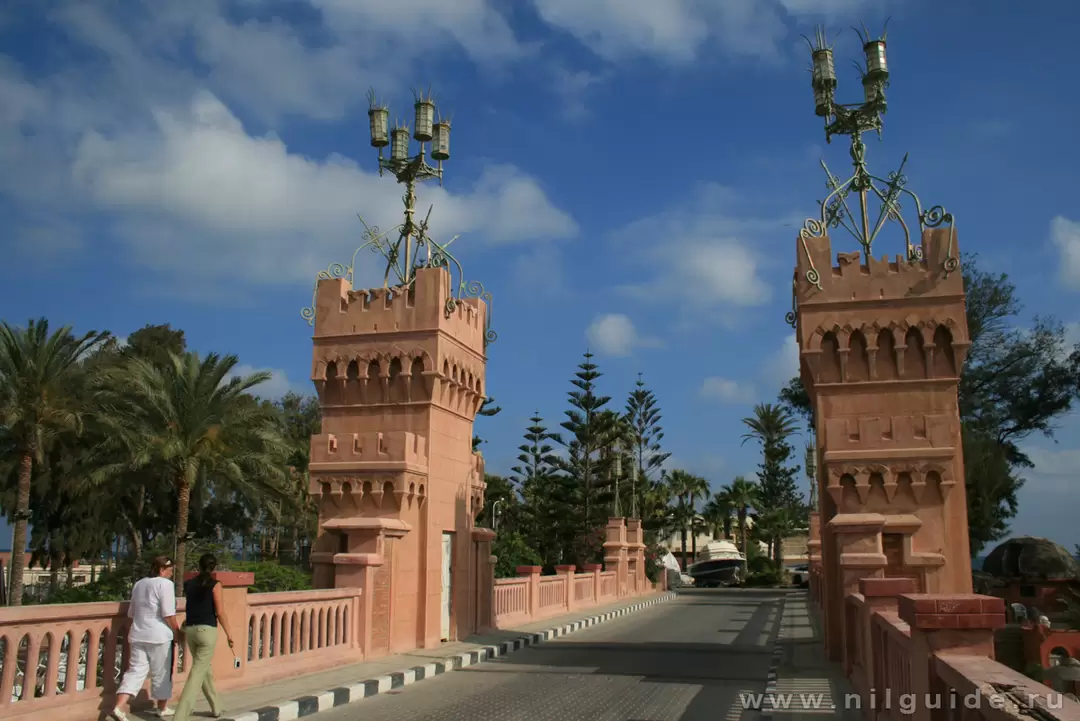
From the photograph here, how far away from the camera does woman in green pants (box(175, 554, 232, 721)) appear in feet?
→ 24.7

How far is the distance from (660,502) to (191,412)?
3680 cm

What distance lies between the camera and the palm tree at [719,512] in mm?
62031

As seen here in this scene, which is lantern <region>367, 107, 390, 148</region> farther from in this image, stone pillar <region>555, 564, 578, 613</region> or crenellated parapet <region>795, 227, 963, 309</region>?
stone pillar <region>555, 564, 578, 613</region>

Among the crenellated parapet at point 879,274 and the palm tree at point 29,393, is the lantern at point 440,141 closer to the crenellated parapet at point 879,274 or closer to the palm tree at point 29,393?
the crenellated parapet at point 879,274

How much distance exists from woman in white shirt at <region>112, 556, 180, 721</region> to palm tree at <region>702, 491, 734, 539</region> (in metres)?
57.1

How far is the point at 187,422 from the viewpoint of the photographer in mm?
22969

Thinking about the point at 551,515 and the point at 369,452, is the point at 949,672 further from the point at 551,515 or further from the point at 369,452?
the point at 551,515

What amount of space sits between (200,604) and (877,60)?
12963mm

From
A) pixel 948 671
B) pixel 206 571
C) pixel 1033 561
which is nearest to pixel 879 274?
pixel 948 671

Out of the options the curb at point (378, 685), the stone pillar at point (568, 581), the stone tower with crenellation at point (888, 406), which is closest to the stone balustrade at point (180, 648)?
the curb at point (378, 685)

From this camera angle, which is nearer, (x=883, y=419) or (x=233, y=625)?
(x=233, y=625)

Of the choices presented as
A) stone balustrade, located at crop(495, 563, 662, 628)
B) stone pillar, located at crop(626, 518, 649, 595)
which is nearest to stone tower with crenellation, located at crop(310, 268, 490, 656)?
stone balustrade, located at crop(495, 563, 662, 628)

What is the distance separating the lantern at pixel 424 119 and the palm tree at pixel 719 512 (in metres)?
50.5

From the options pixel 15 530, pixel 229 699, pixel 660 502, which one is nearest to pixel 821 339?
pixel 229 699
